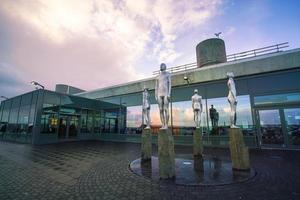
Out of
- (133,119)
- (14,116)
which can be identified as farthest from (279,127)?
(14,116)

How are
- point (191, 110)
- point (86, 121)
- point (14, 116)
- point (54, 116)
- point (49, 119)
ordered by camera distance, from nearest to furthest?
point (191, 110) < point (49, 119) < point (54, 116) < point (14, 116) < point (86, 121)

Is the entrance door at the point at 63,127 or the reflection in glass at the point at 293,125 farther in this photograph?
the entrance door at the point at 63,127

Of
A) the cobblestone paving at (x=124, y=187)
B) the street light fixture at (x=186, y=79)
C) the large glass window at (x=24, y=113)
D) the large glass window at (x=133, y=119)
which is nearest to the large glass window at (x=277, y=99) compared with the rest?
the street light fixture at (x=186, y=79)

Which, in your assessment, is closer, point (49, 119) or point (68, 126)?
point (49, 119)

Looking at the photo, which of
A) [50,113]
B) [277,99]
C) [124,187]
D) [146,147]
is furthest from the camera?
[50,113]

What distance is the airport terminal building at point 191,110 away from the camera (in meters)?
10.0

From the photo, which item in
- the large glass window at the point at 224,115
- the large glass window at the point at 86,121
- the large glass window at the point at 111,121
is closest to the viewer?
the large glass window at the point at 224,115

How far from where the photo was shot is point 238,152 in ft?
17.0

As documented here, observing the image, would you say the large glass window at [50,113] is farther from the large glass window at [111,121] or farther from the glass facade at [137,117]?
the large glass window at [111,121]

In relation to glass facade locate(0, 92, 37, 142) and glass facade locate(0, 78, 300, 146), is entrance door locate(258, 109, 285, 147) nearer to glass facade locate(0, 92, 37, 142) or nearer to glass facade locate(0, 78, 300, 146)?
glass facade locate(0, 78, 300, 146)

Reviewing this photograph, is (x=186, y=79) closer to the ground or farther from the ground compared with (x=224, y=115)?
farther from the ground

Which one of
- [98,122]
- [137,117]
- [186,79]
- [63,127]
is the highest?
[186,79]

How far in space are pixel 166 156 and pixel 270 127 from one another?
923 cm

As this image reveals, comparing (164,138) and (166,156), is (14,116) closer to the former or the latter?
(164,138)
